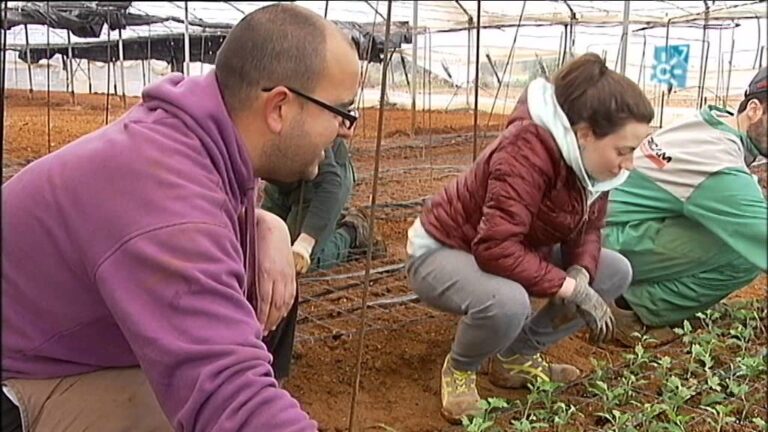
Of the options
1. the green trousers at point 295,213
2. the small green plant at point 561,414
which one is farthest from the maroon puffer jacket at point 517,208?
the green trousers at point 295,213

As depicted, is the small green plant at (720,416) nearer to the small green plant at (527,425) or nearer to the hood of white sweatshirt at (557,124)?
the small green plant at (527,425)

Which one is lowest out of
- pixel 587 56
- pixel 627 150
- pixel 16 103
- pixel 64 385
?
pixel 16 103

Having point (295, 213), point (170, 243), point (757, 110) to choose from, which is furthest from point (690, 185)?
point (170, 243)

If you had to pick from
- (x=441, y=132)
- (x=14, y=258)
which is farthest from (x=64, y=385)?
(x=441, y=132)

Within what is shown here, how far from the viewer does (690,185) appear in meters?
2.44

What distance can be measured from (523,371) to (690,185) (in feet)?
2.52

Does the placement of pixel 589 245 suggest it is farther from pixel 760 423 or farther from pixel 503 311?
pixel 760 423

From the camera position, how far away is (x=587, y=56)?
1.92 metres

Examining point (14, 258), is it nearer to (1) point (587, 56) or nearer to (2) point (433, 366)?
(1) point (587, 56)

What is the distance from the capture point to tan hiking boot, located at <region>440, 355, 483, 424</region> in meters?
2.03

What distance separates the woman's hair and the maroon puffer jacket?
92mm

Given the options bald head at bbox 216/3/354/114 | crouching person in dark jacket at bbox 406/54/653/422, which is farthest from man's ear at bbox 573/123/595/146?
bald head at bbox 216/3/354/114

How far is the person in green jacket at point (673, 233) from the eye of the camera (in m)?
2.40

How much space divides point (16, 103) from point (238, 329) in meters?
14.5
